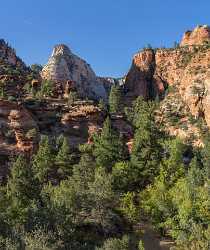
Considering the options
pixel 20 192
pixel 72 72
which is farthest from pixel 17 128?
pixel 72 72

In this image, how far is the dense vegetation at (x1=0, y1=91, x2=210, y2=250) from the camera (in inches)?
2199

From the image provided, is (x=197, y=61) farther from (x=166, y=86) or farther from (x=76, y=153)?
(x=76, y=153)

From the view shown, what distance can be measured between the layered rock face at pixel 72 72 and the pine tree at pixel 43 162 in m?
71.4

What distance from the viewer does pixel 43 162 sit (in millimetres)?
83438

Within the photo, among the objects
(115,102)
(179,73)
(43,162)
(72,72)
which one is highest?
(72,72)

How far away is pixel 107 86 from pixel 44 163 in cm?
11475

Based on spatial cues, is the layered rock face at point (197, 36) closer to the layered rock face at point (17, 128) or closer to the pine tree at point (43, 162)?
the layered rock face at point (17, 128)

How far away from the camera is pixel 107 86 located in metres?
194

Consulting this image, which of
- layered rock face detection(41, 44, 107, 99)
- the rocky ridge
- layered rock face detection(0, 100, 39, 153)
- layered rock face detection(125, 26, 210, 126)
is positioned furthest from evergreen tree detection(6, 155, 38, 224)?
layered rock face detection(41, 44, 107, 99)

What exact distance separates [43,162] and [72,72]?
293ft

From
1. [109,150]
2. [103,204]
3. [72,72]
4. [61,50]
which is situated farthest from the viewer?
[61,50]

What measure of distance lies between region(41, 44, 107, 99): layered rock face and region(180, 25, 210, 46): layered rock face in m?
38.2

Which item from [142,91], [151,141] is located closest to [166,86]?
[142,91]

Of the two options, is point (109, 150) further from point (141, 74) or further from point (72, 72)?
point (72, 72)
